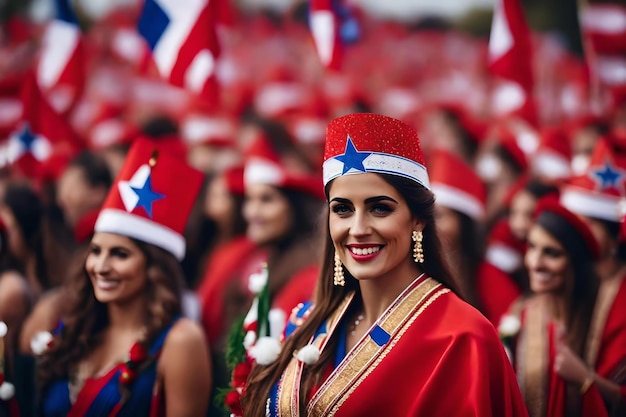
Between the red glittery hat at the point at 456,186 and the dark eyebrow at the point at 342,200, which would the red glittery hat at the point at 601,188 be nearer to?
the red glittery hat at the point at 456,186

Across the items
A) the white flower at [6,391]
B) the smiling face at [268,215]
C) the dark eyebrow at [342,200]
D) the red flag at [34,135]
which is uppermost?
the red flag at [34,135]

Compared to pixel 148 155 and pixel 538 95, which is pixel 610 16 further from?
pixel 538 95

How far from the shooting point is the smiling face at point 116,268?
5.24 metres

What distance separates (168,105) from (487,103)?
23.7 ft

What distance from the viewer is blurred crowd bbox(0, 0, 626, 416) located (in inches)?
261

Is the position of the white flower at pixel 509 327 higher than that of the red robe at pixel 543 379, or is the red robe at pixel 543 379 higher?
the white flower at pixel 509 327

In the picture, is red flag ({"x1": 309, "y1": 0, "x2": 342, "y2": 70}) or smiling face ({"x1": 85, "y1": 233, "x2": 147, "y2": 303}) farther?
red flag ({"x1": 309, "y1": 0, "x2": 342, "y2": 70})

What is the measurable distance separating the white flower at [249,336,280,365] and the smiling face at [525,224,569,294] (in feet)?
6.77

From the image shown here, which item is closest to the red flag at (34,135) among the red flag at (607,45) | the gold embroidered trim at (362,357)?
the gold embroidered trim at (362,357)

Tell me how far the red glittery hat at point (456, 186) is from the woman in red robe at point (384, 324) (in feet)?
9.98

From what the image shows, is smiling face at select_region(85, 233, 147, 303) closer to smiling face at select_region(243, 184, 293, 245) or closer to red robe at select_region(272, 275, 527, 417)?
red robe at select_region(272, 275, 527, 417)

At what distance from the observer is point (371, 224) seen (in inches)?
158

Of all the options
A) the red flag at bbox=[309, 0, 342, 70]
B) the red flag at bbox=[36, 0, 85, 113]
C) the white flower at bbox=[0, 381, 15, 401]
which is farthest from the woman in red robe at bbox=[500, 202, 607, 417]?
the red flag at bbox=[36, 0, 85, 113]

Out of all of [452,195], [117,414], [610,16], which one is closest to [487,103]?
[610,16]
